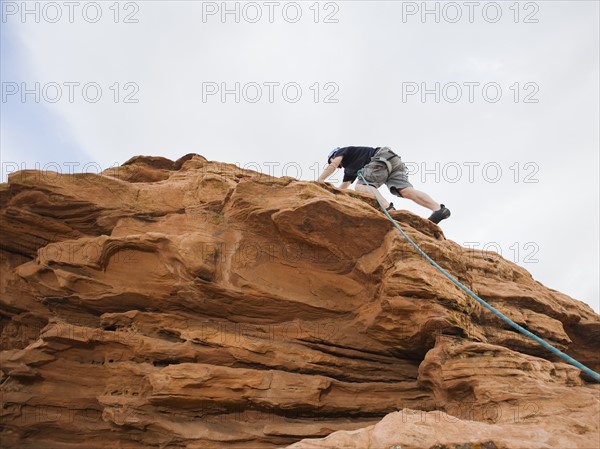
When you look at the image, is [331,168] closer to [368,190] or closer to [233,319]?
[368,190]

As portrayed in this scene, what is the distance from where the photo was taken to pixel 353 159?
12250 millimetres

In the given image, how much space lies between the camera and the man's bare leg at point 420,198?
11211 millimetres

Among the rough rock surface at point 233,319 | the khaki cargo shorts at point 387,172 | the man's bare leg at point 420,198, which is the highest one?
the khaki cargo shorts at point 387,172

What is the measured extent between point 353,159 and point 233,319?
225 inches

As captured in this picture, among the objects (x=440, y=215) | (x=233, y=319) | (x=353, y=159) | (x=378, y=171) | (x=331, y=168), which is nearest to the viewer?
(x=233, y=319)

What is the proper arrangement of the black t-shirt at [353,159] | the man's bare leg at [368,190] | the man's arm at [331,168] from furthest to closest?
the black t-shirt at [353,159] → the man's arm at [331,168] → the man's bare leg at [368,190]

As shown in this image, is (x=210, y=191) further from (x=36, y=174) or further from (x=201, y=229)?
(x=36, y=174)

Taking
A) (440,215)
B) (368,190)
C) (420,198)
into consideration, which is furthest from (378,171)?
(440,215)

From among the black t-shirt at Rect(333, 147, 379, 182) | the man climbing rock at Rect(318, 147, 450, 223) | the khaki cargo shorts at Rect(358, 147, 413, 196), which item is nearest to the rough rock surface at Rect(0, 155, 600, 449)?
the man climbing rock at Rect(318, 147, 450, 223)

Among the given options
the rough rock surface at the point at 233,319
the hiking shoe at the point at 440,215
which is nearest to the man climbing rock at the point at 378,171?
the hiking shoe at the point at 440,215

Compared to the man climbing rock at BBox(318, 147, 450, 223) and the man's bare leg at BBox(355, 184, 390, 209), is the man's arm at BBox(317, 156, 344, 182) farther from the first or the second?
the man's bare leg at BBox(355, 184, 390, 209)

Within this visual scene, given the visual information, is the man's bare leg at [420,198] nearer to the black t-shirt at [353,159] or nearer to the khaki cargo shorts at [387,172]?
the khaki cargo shorts at [387,172]

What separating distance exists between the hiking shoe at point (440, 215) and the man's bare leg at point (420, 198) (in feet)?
0.41

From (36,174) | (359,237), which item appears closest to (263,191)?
(359,237)
